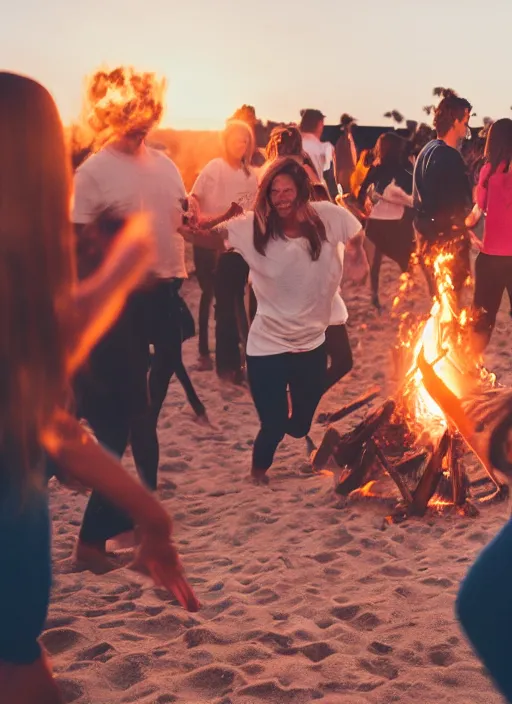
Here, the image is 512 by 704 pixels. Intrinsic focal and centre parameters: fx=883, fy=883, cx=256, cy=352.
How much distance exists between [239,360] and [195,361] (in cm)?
98

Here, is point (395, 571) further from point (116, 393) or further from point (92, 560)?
point (116, 393)

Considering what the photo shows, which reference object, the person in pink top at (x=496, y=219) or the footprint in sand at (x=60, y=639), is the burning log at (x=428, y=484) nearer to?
the footprint in sand at (x=60, y=639)

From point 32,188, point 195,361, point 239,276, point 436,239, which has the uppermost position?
A: point 32,188

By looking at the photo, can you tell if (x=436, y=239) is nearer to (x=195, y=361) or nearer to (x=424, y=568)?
(x=195, y=361)

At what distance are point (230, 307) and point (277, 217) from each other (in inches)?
99.4

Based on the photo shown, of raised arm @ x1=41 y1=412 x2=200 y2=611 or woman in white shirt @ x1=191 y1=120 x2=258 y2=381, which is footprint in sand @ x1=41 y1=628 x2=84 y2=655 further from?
woman in white shirt @ x1=191 y1=120 x2=258 y2=381

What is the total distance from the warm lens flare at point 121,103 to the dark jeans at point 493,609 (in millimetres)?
3501

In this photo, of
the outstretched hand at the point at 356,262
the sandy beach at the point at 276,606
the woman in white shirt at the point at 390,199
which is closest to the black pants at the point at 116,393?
the sandy beach at the point at 276,606

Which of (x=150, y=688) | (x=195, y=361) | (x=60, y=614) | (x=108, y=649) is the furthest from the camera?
(x=195, y=361)

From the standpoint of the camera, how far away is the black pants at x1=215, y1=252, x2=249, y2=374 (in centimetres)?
745

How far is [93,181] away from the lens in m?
4.43

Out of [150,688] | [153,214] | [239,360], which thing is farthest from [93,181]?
[239,360]

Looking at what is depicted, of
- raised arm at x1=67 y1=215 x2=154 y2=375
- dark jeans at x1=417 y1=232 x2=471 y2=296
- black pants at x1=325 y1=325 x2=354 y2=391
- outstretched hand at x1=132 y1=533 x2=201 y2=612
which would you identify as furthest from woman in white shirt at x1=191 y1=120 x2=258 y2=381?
outstretched hand at x1=132 y1=533 x2=201 y2=612

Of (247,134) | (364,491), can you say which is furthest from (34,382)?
(247,134)
